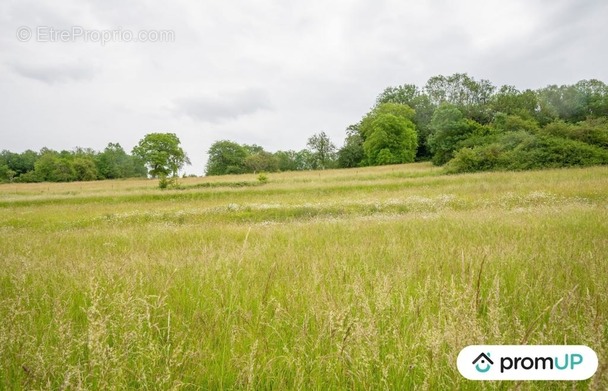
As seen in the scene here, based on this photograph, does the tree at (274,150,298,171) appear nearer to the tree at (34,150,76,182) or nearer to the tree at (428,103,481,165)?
the tree at (428,103,481,165)

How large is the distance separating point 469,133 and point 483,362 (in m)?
66.7

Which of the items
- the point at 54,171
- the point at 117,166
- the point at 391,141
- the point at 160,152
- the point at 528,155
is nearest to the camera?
the point at 528,155

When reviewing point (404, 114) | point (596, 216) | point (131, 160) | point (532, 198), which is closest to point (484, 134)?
point (404, 114)

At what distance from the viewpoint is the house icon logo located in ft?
6.10

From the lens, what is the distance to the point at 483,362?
187cm

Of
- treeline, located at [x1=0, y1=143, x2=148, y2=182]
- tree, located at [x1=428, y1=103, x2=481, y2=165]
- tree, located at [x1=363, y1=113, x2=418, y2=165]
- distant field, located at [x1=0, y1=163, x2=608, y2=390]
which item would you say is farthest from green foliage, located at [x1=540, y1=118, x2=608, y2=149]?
treeline, located at [x1=0, y1=143, x2=148, y2=182]

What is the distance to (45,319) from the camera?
3.03 m

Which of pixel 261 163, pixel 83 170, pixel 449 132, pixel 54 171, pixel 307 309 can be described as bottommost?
pixel 307 309

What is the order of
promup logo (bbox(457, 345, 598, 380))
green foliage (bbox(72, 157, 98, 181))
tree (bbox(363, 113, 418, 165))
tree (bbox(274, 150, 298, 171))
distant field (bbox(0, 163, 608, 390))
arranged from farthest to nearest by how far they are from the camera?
tree (bbox(274, 150, 298, 171)) → green foliage (bbox(72, 157, 98, 181)) → tree (bbox(363, 113, 418, 165)) → distant field (bbox(0, 163, 608, 390)) → promup logo (bbox(457, 345, 598, 380))

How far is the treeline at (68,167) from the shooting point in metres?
96.6

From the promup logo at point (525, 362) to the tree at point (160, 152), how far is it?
87.3 m

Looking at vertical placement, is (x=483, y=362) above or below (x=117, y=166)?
below

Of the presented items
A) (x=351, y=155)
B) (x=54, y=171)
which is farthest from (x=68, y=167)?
(x=351, y=155)

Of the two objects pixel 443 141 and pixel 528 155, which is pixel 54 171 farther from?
pixel 528 155
